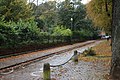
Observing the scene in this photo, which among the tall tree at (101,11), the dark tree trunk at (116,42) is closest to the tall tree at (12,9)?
the tall tree at (101,11)

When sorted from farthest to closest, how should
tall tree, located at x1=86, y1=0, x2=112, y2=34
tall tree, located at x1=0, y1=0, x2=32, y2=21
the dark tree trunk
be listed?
tall tree, located at x1=0, y1=0, x2=32, y2=21 → tall tree, located at x1=86, y1=0, x2=112, y2=34 → the dark tree trunk

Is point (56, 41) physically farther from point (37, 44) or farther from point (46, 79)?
point (46, 79)

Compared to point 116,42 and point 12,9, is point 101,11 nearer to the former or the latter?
point 12,9

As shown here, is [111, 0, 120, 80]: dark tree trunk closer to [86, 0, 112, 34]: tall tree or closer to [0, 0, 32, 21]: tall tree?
[86, 0, 112, 34]: tall tree

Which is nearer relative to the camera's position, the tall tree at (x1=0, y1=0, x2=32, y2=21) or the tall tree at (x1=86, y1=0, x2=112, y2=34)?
the tall tree at (x1=86, y1=0, x2=112, y2=34)

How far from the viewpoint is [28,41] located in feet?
97.2

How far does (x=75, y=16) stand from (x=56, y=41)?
96.5 feet

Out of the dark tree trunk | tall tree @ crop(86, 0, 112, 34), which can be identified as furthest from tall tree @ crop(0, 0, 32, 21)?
the dark tree trunk

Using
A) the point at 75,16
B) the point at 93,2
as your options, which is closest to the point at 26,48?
the point at 93,2

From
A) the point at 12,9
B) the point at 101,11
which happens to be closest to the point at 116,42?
the point at 101,11

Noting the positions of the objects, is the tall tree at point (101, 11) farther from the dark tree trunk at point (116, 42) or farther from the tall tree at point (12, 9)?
the dark tree trunk at point (116, 42)

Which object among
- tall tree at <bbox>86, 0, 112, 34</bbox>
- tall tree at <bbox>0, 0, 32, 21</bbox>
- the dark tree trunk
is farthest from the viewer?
tall tree at <bbox>0, 0, 32, 21</bbox>

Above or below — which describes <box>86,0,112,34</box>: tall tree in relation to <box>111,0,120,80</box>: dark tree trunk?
above

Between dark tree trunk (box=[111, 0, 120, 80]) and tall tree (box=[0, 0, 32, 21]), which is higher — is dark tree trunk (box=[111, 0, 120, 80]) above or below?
below
